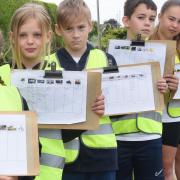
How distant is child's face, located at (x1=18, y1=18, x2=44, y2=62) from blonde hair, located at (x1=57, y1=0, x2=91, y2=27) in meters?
0.26

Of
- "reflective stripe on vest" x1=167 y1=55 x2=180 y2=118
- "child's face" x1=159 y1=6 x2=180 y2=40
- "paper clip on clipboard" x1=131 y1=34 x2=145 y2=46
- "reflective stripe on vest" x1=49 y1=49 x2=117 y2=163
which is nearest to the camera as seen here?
"reflective stripe on vest" x1=49 y1=49 x2=117 y2=163

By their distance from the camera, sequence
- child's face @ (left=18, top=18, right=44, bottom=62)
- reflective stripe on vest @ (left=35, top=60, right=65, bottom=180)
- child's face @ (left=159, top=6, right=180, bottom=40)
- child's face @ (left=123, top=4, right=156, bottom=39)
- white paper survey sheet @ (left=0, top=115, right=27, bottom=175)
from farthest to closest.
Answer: child's face @ (left=159, top=6, right=180, bottom=40), child's face @ (left=123, top=4, right=156, bottom=39), child's face @ (left=18, top=18, right=44, bottom=62), reflective stripe on vest @ (left=35, top=60, right=65, bottom=180), white paper survey sheet @ (left=0, top=115, right=27, bottom=175)

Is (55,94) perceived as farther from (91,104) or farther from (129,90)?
(129,90)

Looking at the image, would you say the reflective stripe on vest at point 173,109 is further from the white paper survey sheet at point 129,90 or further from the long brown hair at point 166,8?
the white paper survey sheet at point 129,90

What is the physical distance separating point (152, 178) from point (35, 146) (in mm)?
1406

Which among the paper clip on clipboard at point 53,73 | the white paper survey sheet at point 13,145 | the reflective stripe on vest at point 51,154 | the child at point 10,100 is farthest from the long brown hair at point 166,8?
the white paper survey sheet at point 13,145

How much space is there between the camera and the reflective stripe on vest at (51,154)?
229 centimetres

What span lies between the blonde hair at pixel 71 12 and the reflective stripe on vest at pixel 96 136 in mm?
213

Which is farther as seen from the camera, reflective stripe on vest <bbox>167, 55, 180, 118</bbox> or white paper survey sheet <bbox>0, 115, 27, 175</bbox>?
reflective stripe on vest <bbox>167, 55, 180, 118</bbox>

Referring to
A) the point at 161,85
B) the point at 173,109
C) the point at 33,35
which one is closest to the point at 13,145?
the point at 33,35

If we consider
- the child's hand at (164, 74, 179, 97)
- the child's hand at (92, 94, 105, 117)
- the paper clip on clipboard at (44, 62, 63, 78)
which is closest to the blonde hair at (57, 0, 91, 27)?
the paper clip on clipboard at (44, 62, 63, 78)

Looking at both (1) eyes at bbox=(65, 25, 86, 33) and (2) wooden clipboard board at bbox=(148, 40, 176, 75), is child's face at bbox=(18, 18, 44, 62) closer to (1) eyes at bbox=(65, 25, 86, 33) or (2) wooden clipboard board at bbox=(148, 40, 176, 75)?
(1) eyes at bbox=(65, 25, 86, 33)

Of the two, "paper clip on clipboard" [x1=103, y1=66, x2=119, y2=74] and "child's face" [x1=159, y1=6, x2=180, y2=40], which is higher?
"child's face" [x1=159, y1=6, x2=180, y2=40]

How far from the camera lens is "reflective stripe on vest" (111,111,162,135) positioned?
2918 millimetres
